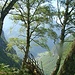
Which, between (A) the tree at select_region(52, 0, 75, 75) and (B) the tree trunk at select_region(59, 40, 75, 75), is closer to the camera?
(B) the tree trunk at select_region(59, 40, 75, 75)

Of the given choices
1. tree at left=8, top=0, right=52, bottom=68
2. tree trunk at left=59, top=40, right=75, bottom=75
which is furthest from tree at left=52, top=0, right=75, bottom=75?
tree trunk at left=59, top=40, right=75, bottom=75

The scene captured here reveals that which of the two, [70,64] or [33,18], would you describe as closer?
[70,64]

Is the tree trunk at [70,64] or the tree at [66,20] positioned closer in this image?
the tree trunk at [70,64]

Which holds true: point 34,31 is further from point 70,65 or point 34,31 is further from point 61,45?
point 70,65

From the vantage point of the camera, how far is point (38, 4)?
25828 millimetres

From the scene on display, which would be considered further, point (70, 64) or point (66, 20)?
point (66, 20)

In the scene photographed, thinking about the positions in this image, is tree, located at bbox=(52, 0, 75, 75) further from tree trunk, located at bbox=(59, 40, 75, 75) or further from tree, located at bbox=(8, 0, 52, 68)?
tree trunk, located at bbox=(59, 40, 75, 75)

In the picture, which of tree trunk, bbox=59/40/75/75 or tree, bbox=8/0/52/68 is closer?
tree trunk, bbox=59/40/75/75

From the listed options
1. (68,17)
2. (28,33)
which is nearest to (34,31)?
(28,33)

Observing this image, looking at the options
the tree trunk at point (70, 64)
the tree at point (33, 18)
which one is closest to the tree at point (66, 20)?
the tree at point (33, 18)

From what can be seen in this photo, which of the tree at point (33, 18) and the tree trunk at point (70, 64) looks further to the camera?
the tree at point (33, 18)

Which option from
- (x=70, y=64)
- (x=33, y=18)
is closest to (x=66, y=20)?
(x=33, y=18)

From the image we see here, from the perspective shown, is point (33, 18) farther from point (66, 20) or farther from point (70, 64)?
point (70, 64)

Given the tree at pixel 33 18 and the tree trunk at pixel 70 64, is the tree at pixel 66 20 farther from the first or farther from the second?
the tree trunk at pixel 70 64
